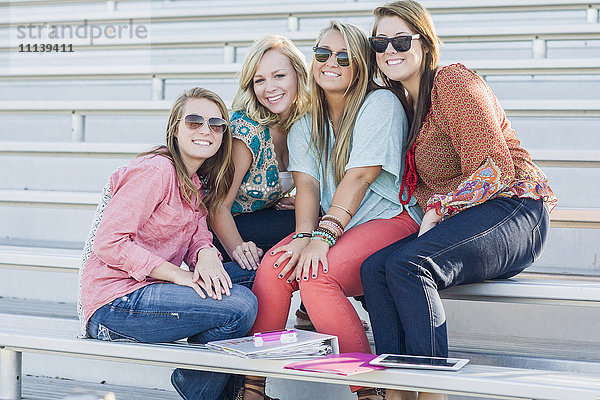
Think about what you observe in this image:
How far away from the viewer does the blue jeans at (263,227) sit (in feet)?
6.33

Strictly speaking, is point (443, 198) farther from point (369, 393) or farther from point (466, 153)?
point (369, 393)

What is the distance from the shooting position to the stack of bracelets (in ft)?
5.32

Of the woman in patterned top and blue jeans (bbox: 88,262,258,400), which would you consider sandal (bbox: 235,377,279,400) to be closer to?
blue jeans (bbox: 88,262,258,400)

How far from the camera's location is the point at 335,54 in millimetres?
1735

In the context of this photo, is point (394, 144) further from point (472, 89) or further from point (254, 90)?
point (254, 90)

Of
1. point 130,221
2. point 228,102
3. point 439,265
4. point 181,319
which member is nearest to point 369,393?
point 439,265

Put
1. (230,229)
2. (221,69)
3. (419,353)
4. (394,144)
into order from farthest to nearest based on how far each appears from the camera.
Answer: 1. (221,69)
2. (230,229)
3. (394,144)
4. (419,353)

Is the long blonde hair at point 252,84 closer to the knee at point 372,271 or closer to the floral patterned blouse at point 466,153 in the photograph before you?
the floral patterned blouse at point 466,153

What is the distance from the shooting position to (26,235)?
98.5 inches

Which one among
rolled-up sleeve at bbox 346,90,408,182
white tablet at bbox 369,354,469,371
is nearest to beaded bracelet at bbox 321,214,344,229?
rolled-up sleeve at bbox 346,90,408,182

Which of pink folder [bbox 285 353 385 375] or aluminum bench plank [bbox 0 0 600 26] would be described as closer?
pink folder [bbox 285 353 385 375]

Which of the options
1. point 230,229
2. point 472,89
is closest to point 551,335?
point 472,89

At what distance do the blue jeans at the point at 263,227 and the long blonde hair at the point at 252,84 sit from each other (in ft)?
0.81

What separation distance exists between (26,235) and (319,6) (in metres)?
1.63
